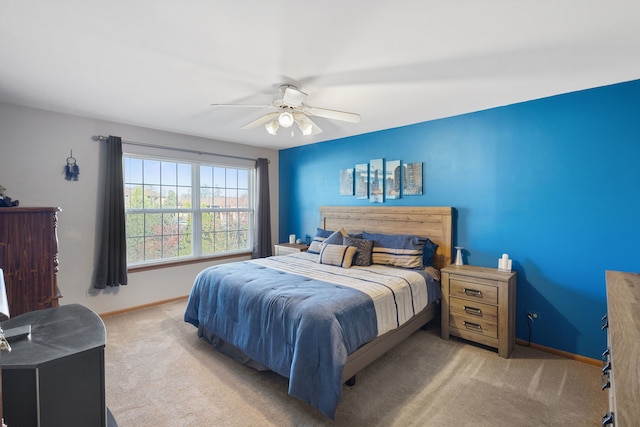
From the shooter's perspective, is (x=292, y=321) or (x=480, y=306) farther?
(x=480, y=306)

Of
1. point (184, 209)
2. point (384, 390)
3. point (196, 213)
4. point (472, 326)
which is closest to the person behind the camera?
point (384, 390)

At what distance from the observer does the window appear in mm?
3967

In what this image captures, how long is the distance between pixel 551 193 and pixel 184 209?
4.49 m

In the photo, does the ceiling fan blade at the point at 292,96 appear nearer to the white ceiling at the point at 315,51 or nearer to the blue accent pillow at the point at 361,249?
the white ceiling at the point at 315,51

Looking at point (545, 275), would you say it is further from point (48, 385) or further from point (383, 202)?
point (48, 385)

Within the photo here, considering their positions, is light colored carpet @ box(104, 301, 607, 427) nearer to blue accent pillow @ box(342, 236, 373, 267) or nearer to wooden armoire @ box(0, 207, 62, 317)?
wooden armoire @ box(0, 207, 62, 317)

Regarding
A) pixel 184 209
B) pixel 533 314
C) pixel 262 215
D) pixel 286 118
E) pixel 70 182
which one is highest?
pixel 286 118

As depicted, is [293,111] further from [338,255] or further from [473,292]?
[473,292]

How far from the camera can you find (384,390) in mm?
2234

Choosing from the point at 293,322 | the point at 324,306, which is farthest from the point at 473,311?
the point at 293,322

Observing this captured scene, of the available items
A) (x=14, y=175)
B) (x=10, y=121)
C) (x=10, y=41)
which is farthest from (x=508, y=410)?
(x=10, y=121)

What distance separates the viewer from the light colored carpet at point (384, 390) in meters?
1.95

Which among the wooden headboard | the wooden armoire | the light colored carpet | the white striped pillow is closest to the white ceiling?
the wooden armoire

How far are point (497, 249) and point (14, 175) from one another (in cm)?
512
